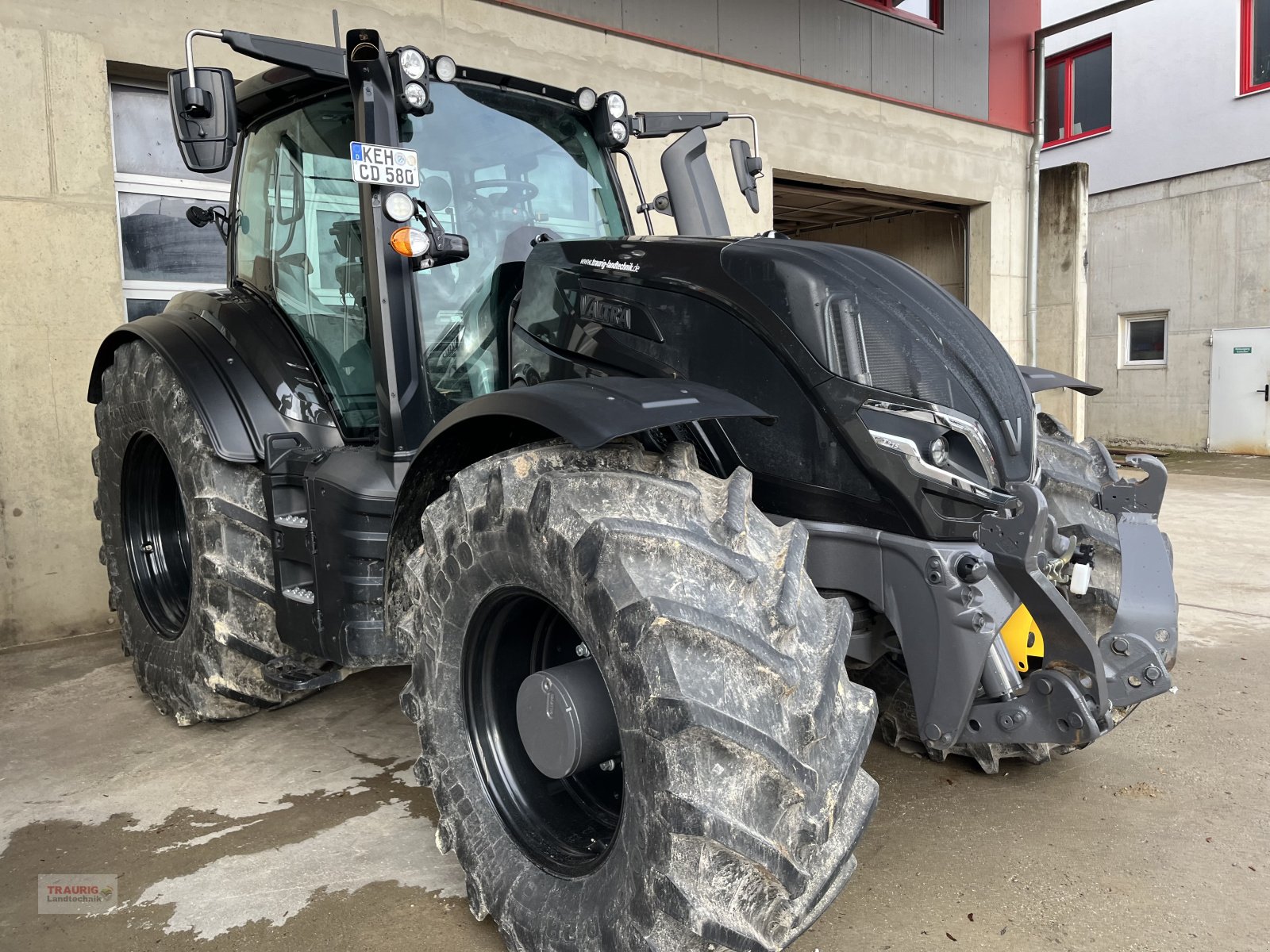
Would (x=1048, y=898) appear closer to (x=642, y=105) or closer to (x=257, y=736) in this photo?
(x=257, y=736)

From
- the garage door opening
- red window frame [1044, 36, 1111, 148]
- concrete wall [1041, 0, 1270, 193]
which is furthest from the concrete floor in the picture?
red window frame [1044, 36, 1111, 148]

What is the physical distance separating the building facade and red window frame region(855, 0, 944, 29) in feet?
19.6

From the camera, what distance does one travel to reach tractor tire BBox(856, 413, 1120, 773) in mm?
2816

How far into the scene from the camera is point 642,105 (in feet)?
24.0

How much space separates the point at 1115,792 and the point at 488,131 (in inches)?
108

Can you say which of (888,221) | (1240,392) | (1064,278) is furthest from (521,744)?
(1240,392)

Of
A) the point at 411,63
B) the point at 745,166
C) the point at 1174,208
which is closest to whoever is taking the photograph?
the point at 411,63

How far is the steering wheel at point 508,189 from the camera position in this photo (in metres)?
3.00

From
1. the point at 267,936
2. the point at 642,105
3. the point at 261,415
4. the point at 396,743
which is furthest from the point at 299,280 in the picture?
A: the point at 642,105

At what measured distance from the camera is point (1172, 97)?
1446 centimetres

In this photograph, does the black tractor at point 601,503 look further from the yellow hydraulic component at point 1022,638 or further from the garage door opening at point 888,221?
the garage door opening at point 888,221

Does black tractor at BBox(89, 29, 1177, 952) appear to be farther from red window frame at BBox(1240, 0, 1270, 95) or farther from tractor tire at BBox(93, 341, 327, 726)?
red window frame at BBox(1240, 0, 1270, 95)

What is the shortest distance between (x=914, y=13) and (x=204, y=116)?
8555 mm

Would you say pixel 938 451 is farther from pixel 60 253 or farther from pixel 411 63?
pixel 60 253
